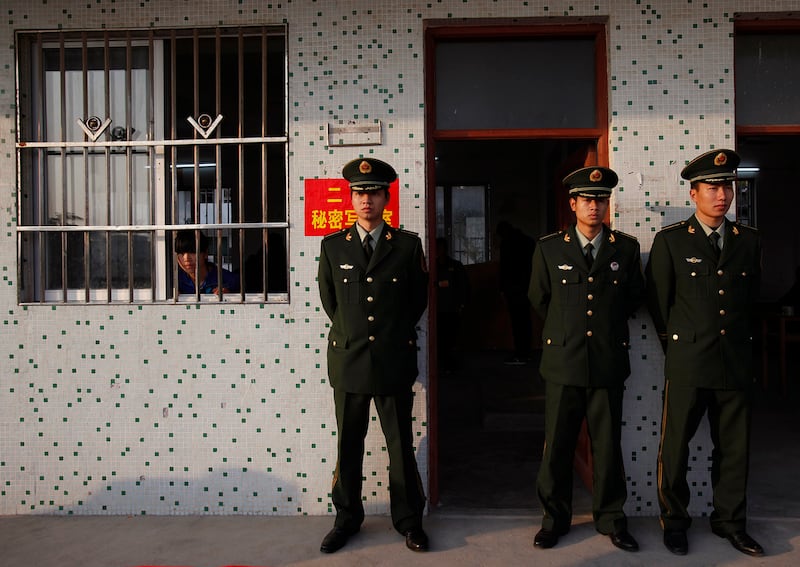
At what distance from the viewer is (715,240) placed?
348 centimetres

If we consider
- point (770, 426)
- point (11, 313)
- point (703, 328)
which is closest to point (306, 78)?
point (11, 313)

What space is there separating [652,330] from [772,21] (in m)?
1.94

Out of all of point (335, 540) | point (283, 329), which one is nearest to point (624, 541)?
point (335, 540)

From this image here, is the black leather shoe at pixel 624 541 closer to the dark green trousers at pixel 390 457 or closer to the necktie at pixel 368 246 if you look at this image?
the dark green trousers at pixel 390 457

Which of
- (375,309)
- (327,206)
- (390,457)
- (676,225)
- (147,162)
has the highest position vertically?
(147,162)

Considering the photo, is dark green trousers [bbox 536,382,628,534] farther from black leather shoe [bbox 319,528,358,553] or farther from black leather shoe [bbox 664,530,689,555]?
black leather shoe [bbox 319,528,358,553]

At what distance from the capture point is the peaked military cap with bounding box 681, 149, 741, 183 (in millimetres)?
3408

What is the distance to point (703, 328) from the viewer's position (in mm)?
3406

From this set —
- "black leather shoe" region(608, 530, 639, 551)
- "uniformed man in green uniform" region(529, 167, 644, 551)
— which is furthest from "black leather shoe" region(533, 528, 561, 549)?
"black leather shoe" region(608, 530, 639, 551)

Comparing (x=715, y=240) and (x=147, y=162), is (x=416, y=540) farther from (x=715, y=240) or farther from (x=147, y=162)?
(x=147, y=162)

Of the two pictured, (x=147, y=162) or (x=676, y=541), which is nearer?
(x=676, y=541)

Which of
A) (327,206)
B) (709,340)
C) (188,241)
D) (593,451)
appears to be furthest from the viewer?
(188,241)

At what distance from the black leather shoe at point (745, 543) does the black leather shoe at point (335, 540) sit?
1957 mm

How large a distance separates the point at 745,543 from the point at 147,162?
12.8 ft
